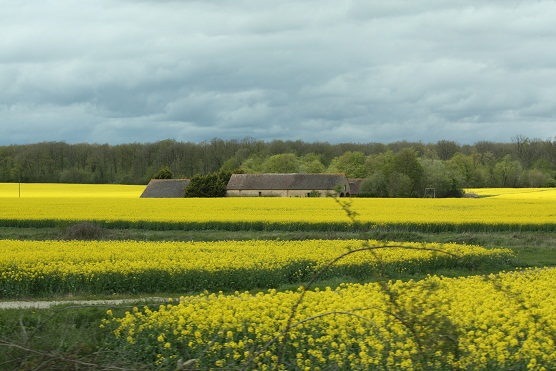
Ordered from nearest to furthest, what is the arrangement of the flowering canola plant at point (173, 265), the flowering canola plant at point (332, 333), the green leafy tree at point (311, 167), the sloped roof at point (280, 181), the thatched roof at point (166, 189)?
the flowering canola plant at point (332, 333) < the flowering canola plant at point (173, 265) < the thatched roof at point (166, 189) < the sloped roof at point (280, 181) < the green leafy tree at point (311, 167)

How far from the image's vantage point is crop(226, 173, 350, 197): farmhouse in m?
76.8

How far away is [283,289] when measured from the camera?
60.5 feet

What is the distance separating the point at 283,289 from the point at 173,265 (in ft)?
10.4

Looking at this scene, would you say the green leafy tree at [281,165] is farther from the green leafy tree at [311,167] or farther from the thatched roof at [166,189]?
the thatched roof at [166,189]

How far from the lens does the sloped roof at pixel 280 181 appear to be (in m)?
76.9

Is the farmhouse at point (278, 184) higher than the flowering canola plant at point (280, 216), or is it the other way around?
the farmhouse at point (278, 184)

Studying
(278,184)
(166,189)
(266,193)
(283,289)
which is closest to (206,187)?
(166,189)

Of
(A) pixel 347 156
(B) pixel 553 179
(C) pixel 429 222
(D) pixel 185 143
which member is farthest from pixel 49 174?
(C) pixel 429 222

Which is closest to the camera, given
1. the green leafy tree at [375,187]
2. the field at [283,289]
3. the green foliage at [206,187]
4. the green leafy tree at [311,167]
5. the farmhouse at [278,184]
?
the field at [283,289]

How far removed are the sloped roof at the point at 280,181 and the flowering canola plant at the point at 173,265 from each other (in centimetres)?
5229

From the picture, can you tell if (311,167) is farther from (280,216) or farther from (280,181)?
(280,216)

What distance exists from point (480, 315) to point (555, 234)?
1054 inches

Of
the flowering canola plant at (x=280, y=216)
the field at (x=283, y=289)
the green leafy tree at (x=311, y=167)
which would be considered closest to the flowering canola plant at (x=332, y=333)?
the field at (x=283, y=289)

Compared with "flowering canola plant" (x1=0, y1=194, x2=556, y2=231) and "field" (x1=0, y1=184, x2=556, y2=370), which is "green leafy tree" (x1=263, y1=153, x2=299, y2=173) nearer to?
"flowering canola plant" (x1=0, y1=194, x2=556, y2=231)
